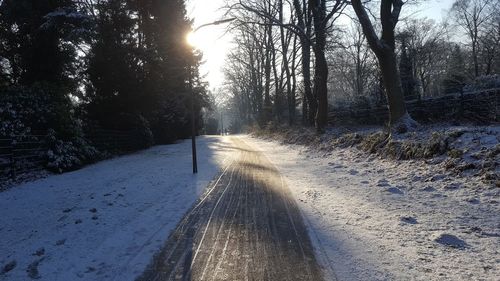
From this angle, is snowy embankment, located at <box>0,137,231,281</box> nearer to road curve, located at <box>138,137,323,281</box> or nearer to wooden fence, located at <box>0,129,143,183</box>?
road curve, located at <box>138,137,323,281</box>

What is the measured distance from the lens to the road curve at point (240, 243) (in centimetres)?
482

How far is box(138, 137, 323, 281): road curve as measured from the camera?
4.82m

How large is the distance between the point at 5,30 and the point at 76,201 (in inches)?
553

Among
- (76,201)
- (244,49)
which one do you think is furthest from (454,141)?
(244,49)

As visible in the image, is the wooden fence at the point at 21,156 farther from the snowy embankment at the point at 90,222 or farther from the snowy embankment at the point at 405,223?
the snowy embankment at the point at 405,223

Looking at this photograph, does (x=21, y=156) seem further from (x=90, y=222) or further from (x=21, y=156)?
(x=90, y=222)

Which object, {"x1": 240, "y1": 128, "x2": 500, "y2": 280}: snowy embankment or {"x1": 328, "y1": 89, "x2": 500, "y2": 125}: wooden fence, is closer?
{"x1": 240, "y1": 128, "x2": 500, "y2": 280}: snowy embankment

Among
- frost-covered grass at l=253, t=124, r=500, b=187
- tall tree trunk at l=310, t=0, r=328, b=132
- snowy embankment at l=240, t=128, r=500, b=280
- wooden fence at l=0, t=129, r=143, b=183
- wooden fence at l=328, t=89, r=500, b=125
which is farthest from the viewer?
tall tree trunk at l=310, t=0, r=328, b=132

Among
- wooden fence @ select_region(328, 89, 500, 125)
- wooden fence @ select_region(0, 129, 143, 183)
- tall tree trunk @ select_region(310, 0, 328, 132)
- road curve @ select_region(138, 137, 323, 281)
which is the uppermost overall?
tall tree trunk @ select_region(310, 0, 328, 132)

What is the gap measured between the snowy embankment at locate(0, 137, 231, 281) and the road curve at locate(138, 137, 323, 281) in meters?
0.30

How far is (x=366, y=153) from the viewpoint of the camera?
1263 centimetres

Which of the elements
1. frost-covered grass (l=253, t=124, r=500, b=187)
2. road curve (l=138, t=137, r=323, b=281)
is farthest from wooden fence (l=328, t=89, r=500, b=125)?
road curve (l=138, t=137, r=323, b=281)

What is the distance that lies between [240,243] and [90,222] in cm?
295

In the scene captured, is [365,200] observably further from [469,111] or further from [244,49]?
[244,49]
